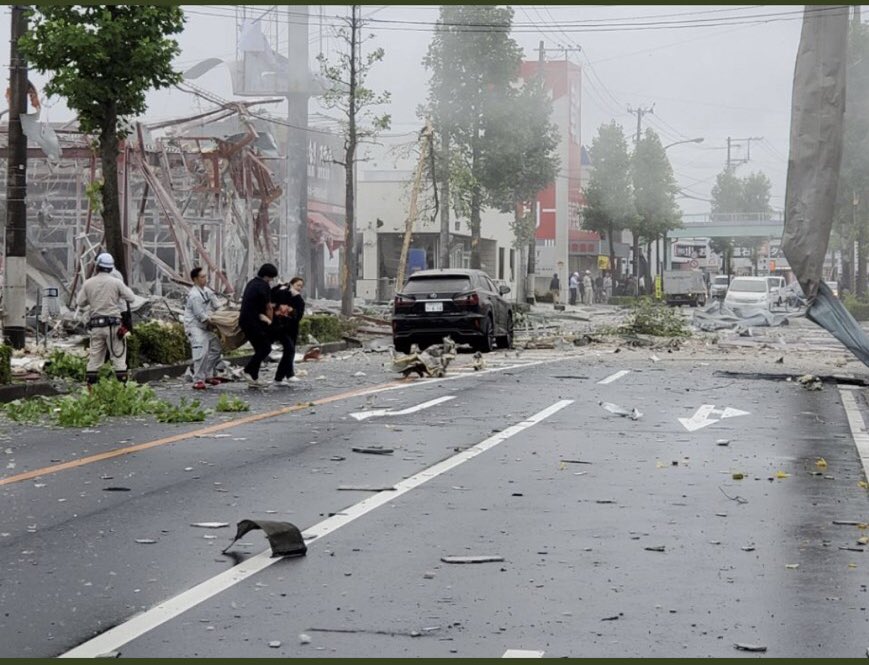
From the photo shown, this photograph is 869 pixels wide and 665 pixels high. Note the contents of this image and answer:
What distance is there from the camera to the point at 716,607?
6.47 metres

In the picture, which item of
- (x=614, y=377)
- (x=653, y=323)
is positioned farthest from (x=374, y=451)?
(x=653, y=323)

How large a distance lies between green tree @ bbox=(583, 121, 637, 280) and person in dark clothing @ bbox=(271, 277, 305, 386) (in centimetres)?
6641

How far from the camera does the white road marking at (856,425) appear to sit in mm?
12469

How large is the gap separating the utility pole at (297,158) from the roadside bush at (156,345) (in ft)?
75.8

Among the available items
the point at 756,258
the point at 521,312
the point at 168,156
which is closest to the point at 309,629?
the point at 168,156

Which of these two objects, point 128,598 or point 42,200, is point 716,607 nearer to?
point 128,598

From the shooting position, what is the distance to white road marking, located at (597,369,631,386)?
21.1m

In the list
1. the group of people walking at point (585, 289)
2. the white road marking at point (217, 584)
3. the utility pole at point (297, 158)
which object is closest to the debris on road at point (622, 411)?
the white road marking at point (217, 584)

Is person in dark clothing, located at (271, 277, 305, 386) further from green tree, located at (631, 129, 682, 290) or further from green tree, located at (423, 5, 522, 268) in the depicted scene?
green tree, located at (631, 129, 682, 290)

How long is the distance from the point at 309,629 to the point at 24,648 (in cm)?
120

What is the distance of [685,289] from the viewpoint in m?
77.6

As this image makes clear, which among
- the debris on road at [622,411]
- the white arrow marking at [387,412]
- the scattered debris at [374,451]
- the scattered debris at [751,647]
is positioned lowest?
the white arrow marking at [387,412]

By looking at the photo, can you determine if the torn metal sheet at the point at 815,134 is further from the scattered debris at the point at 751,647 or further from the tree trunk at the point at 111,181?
the scattered debris at the point at 751,647

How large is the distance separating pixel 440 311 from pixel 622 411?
11.2 m
